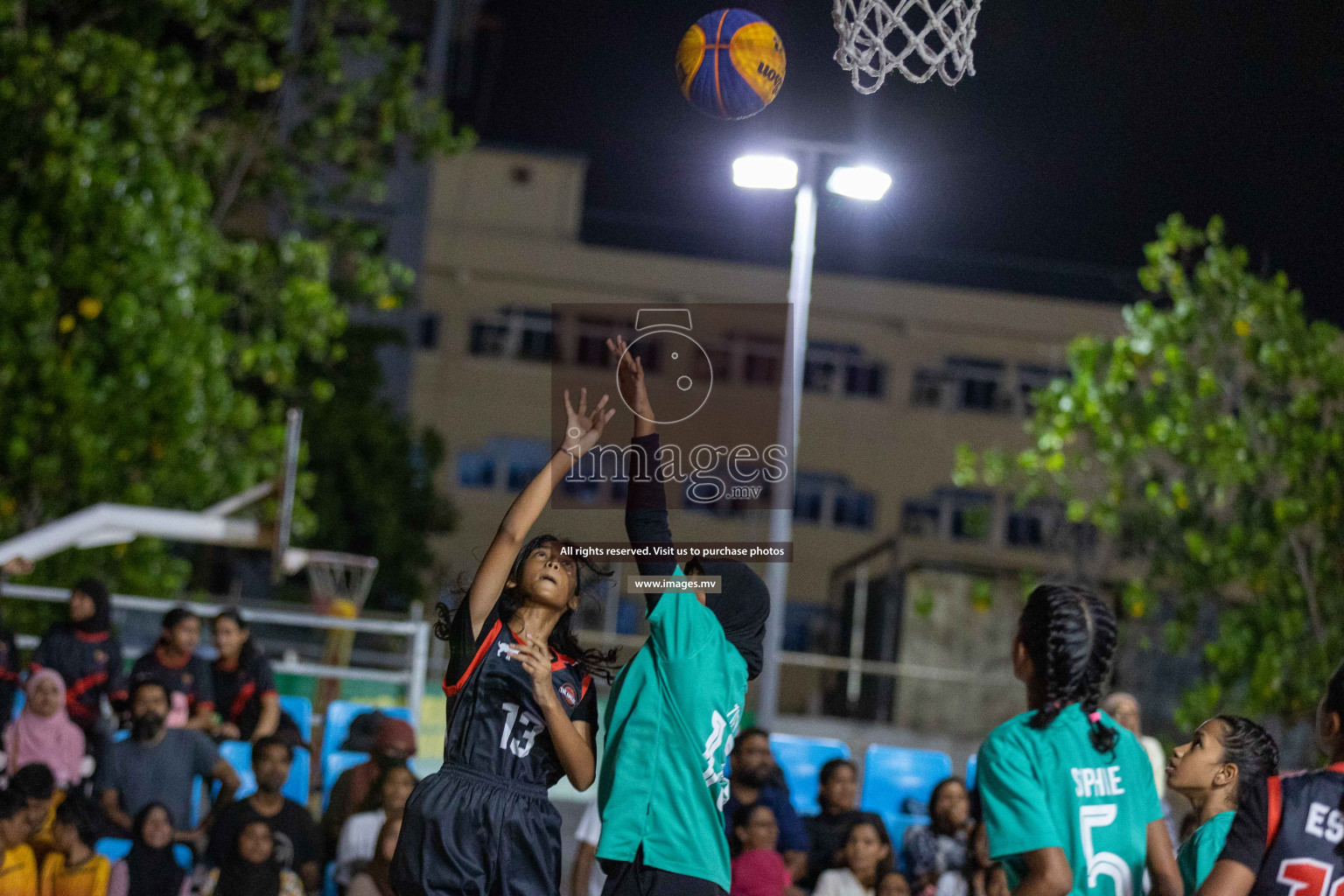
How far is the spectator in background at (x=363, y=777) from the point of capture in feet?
23.5

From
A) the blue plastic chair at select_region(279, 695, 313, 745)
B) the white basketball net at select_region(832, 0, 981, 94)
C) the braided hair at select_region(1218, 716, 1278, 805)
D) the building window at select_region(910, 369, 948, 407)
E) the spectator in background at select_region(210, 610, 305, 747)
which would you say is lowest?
the blue plastic chair at select_region(279, 695, 313, 745)

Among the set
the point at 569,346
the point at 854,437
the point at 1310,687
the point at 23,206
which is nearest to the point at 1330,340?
the point at 1310,687

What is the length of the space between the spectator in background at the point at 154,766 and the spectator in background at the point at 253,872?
0.54 metres

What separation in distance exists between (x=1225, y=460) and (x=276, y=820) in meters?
8.89

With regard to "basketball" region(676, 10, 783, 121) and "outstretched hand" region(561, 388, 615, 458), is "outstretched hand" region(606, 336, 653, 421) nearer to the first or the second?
"outstretched hand" region(561, 388, 615, 458)

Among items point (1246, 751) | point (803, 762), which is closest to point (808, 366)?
point (803, 762)

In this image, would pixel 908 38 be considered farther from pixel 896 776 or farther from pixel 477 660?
pixel 896 776

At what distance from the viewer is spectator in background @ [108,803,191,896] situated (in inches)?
267

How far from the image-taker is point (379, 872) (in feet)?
20.7

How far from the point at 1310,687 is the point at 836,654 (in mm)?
13925

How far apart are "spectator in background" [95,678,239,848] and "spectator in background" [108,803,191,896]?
0.18 metres

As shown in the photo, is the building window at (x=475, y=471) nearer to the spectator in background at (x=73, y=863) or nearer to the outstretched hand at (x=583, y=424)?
the spectator in background at (x=73, y=863)

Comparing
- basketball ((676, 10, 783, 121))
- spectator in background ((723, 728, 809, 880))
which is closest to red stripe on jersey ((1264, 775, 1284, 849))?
basketball ((676, 10, 783, 121))

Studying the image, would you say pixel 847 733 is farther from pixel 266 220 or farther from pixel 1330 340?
pixel 266 220
